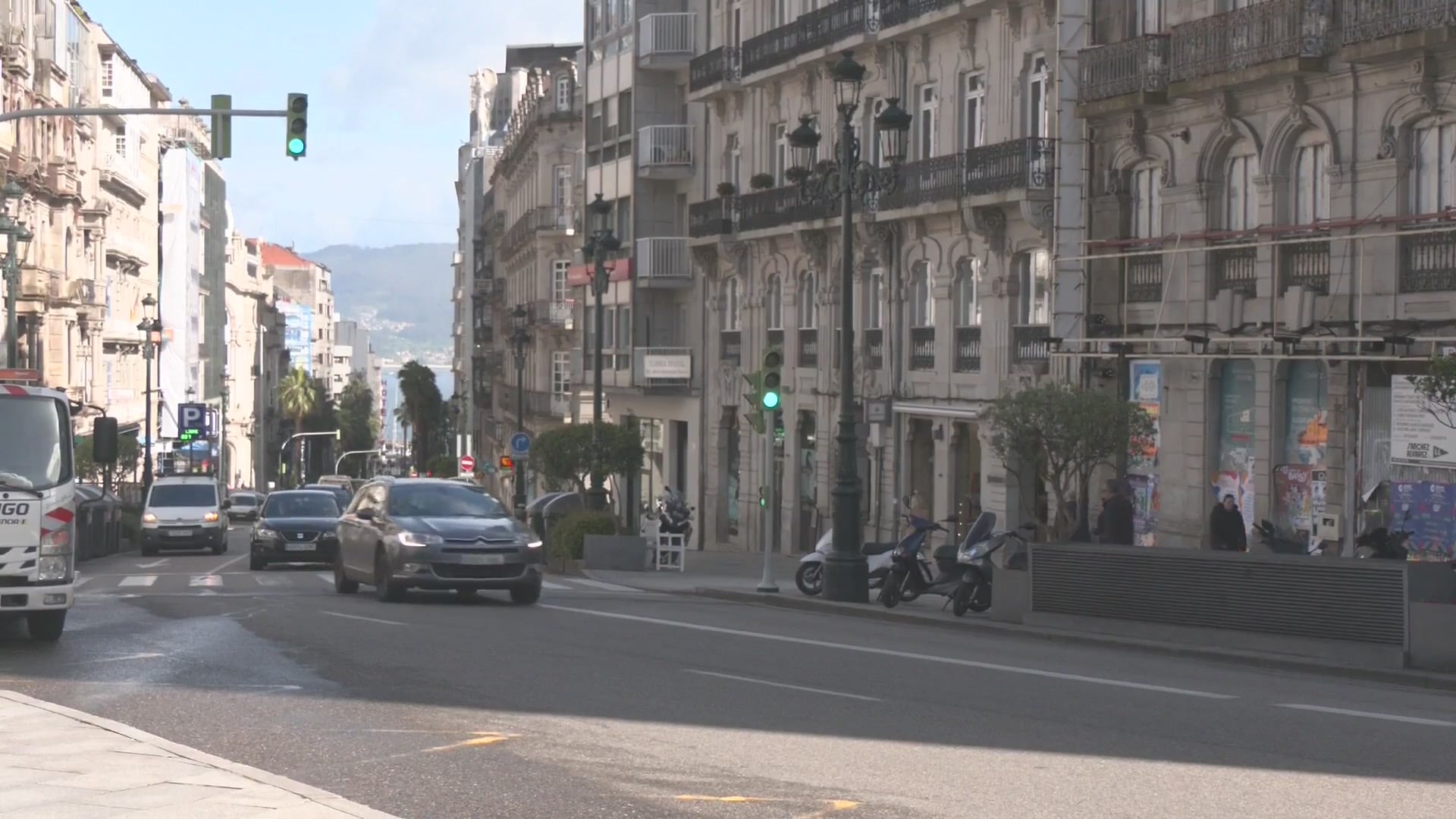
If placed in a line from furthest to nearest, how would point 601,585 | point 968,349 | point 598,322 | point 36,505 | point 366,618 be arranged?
point 598,322 < point 968,349 < point 601,585 < point 366,618 < point 36,505

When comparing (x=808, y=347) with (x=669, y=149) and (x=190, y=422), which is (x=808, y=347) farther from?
(x=190, y=422)

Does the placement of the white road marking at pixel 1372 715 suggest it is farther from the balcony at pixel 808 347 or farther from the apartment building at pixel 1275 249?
the balcony at pixel 808 347

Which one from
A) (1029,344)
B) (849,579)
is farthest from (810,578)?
(1029,344)

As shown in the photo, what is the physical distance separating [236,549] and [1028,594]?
35.8 meters

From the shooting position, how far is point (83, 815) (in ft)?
29.8

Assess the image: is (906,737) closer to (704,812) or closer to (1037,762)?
(1037,762)

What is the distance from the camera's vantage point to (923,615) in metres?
24.6

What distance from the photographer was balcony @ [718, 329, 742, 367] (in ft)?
165

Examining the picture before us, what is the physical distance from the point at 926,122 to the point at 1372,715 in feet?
89.6

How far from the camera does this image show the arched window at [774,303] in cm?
4769

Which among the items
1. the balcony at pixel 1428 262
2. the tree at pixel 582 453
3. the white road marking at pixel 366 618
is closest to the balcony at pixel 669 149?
the tree at pixel 582 453

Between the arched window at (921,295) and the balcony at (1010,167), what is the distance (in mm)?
3638

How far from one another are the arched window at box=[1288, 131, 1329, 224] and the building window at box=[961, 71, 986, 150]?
970cm

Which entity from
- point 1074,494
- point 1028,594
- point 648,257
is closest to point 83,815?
point 1028,594
